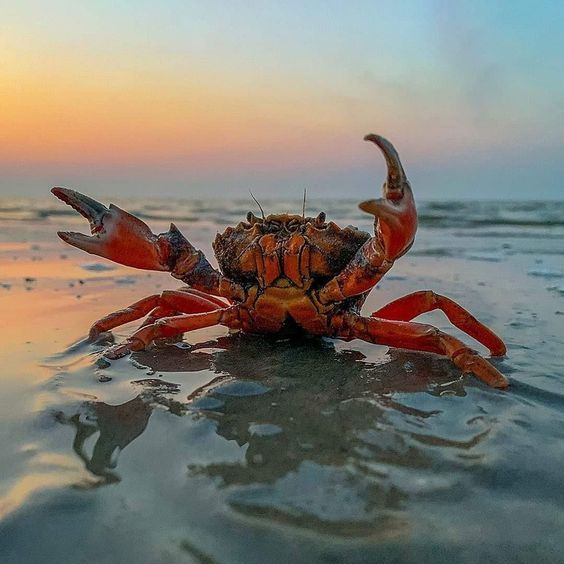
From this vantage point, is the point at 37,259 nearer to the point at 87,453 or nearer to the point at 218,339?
the point at 218,339

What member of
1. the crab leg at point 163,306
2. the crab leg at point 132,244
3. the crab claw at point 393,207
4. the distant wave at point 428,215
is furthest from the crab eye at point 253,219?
the distant wave at point 428,215

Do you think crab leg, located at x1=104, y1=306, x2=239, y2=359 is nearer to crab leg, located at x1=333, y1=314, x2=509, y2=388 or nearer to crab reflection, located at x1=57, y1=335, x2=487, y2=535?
crab reflection, located at x1=57, y1=335, x2=487, y2=535

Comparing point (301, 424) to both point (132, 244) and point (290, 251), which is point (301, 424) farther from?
point (132, 244)

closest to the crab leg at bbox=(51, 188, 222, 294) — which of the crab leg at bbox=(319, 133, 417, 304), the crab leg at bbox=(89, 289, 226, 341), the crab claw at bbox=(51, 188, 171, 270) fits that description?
the crab claw at bbox=(51, 188, 171, 270)

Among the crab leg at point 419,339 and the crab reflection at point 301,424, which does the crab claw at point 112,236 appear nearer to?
the crab reflection at point 301,424

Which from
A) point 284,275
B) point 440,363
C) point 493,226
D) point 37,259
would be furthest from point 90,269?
point 493,226
